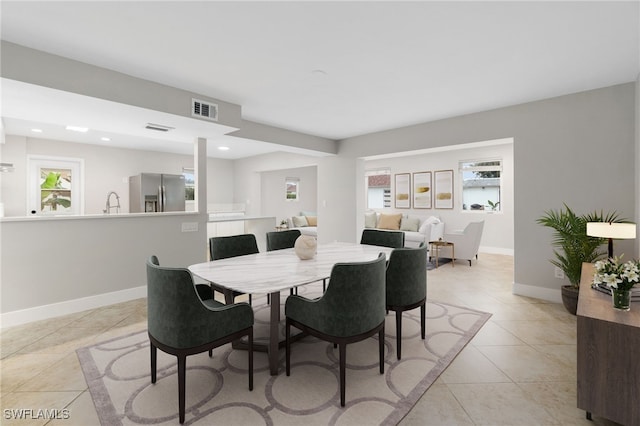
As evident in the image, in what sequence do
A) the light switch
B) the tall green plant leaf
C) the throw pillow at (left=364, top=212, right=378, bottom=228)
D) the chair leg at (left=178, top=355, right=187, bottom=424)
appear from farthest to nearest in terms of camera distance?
the throw pillow at (left=364, top=212, right=378, bottom=228)
the light switch
the tall green plant leaf
the chair leg at (left=178, top=355, right=187, bottom=424)

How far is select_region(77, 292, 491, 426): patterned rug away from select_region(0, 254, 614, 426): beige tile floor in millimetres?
93

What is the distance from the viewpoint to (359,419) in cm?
162

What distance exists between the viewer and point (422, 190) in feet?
25.3

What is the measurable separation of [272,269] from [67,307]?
2.62 meters

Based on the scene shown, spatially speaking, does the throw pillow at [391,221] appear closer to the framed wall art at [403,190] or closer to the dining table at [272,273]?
the framed wall art at [403,190]

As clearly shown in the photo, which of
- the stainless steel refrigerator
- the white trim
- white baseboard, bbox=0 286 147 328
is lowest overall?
white baseboard, bbox=0 286 147 328

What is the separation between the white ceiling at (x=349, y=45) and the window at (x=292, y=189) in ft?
20.0

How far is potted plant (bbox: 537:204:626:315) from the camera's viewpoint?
10.1 ft

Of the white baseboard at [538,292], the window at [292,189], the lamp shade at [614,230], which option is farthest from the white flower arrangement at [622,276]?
the window at [292,189]

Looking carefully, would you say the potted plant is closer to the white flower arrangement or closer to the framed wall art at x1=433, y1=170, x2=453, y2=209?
the white flower arrangement

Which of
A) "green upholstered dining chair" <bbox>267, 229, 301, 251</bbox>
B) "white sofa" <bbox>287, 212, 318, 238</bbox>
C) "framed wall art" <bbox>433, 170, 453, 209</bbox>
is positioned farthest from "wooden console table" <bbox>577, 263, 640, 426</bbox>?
"white sofa" <bbox>287, 212, 318, 238</bbox>

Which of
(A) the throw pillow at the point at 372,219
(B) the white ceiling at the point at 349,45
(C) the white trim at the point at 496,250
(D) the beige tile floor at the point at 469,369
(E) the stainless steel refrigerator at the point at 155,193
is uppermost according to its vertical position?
(B) the white ceiling at the point at 349,45

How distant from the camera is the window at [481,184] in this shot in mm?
6750

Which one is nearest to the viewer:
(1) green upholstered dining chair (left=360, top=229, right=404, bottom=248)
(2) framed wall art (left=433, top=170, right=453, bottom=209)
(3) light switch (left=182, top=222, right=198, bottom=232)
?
(1) green upholstered dining chair (left=360, top=229, right=404, bottom=248)
